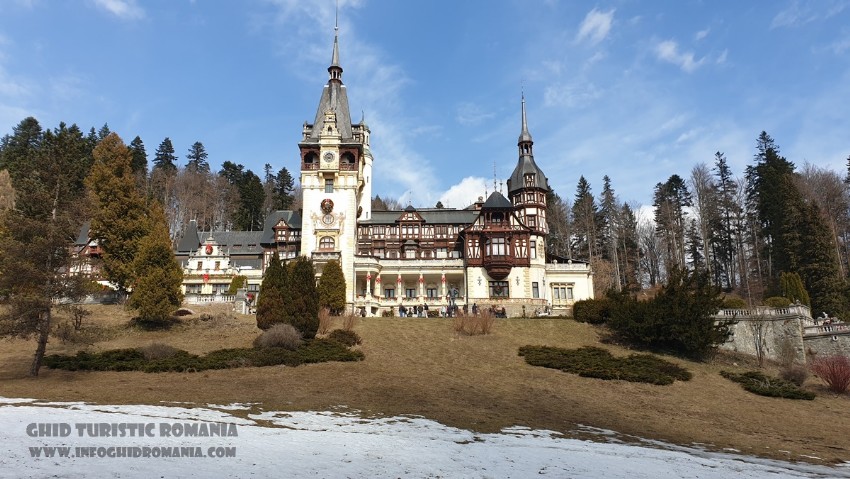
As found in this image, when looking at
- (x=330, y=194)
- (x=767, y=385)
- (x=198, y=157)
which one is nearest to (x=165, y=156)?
(x=198, y=157)

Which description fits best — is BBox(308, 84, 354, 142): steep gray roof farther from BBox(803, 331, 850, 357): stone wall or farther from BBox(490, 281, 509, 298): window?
BBox(803, 331, 850, 357): stone wall

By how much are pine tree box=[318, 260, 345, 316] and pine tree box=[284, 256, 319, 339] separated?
9.76 meters

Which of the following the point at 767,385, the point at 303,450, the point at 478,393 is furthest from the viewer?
the point at 767,385

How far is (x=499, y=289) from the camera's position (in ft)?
184

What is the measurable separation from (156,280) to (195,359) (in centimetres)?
1151

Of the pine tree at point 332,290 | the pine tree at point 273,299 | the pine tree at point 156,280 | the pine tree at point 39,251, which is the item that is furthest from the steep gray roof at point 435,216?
the pine tree at point 39,251

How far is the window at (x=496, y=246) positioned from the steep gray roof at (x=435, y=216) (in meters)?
7.35

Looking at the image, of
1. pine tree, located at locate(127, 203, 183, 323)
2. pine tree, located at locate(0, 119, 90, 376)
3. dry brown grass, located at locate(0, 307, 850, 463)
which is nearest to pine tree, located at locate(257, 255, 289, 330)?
dry brown grass, located at locate(0, 307, 850, 463)

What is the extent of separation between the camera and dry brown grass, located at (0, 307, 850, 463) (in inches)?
714

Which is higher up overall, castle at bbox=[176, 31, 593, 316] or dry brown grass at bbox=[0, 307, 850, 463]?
castle at bbox=[176, 31, 593, 316]

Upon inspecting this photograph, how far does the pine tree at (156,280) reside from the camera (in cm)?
3425

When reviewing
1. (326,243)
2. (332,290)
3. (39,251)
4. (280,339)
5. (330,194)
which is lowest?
(280,339)

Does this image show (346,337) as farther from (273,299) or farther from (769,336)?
(769,336)

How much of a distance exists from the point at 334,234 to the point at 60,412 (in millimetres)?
41002
